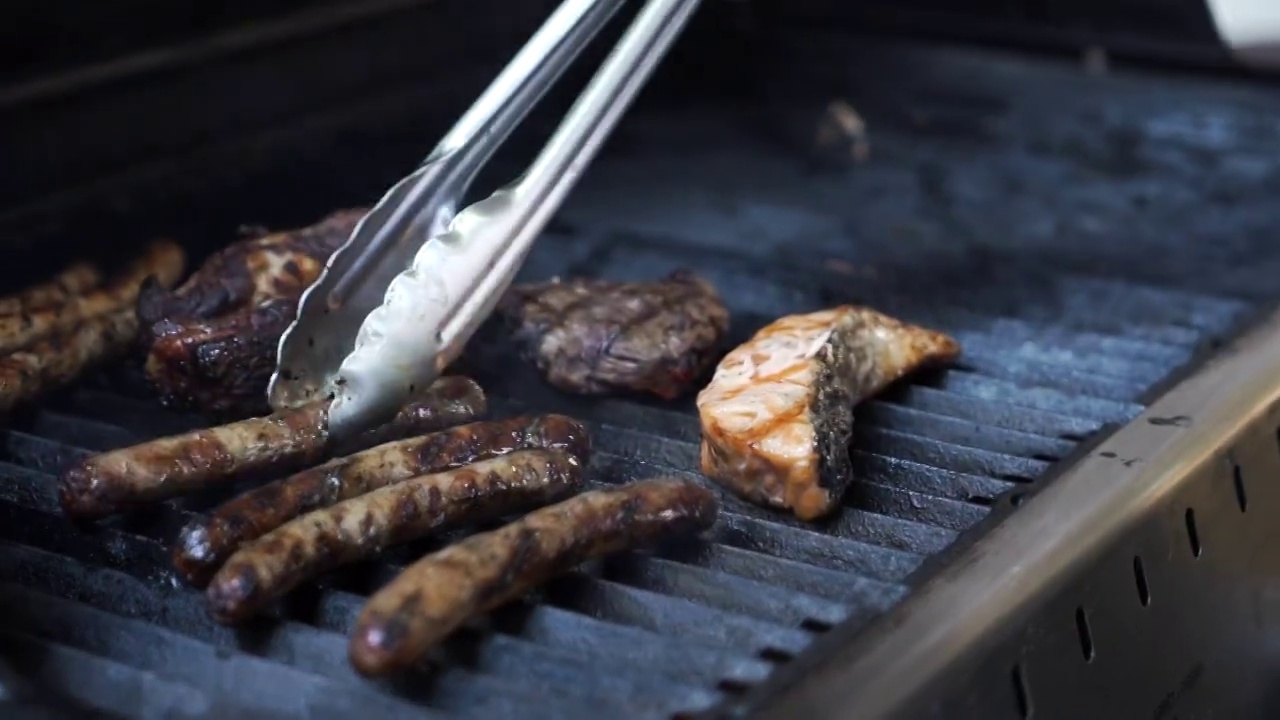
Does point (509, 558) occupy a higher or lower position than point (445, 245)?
lower

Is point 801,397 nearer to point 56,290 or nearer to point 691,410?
point 691,410

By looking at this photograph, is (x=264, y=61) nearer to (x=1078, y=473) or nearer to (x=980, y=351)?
(x=980, y=351)

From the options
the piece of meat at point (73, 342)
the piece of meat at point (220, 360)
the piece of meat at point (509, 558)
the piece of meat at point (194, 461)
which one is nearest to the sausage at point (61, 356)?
the piece of meat at point (73, 342)

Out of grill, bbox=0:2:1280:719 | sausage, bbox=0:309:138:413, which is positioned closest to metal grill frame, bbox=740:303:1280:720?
grill, bbox=0:2:1280:719

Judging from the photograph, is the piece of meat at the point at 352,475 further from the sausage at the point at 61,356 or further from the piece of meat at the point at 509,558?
the sausage at the point at 61,356

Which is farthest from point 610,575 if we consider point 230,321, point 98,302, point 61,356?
point 98,302

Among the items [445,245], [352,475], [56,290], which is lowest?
[56,290]

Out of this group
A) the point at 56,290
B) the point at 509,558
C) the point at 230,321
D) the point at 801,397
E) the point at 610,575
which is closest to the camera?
the point at 509,558
